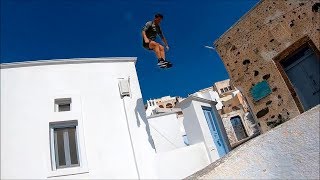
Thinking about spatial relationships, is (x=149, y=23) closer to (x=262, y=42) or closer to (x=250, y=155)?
(x=262, y=42)

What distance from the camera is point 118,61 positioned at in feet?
37.4

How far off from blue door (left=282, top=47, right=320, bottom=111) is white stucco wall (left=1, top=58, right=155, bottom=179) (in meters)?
5.24

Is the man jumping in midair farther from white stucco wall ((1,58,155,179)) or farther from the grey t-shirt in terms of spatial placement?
white stucco wall ((1,58,155,179))

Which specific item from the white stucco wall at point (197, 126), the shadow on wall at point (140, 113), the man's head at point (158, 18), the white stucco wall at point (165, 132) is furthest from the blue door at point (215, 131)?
the man's head at point (158, 18)

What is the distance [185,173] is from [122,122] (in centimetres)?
283

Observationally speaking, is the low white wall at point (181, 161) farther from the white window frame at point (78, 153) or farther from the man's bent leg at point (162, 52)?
the man's bent leg at point (162, 52)

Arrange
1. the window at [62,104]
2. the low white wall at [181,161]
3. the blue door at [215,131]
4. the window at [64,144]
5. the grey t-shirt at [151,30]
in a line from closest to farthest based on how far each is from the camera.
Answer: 1. the grey t-shirt at [151,30]
2. the window at [64,144]
3. the low white wall at [181,161]
4. the window at [62,104]
5. the blue door at [215,131]

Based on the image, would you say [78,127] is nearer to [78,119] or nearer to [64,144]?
[78,119]

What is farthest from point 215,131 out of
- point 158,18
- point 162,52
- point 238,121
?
point 238,121

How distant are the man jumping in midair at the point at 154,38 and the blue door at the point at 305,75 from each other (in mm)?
4366

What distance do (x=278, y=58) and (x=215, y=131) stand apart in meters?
4.27

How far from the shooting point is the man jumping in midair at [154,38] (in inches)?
290

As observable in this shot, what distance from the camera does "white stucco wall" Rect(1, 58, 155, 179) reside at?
8766mm

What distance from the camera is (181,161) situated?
1026cm
